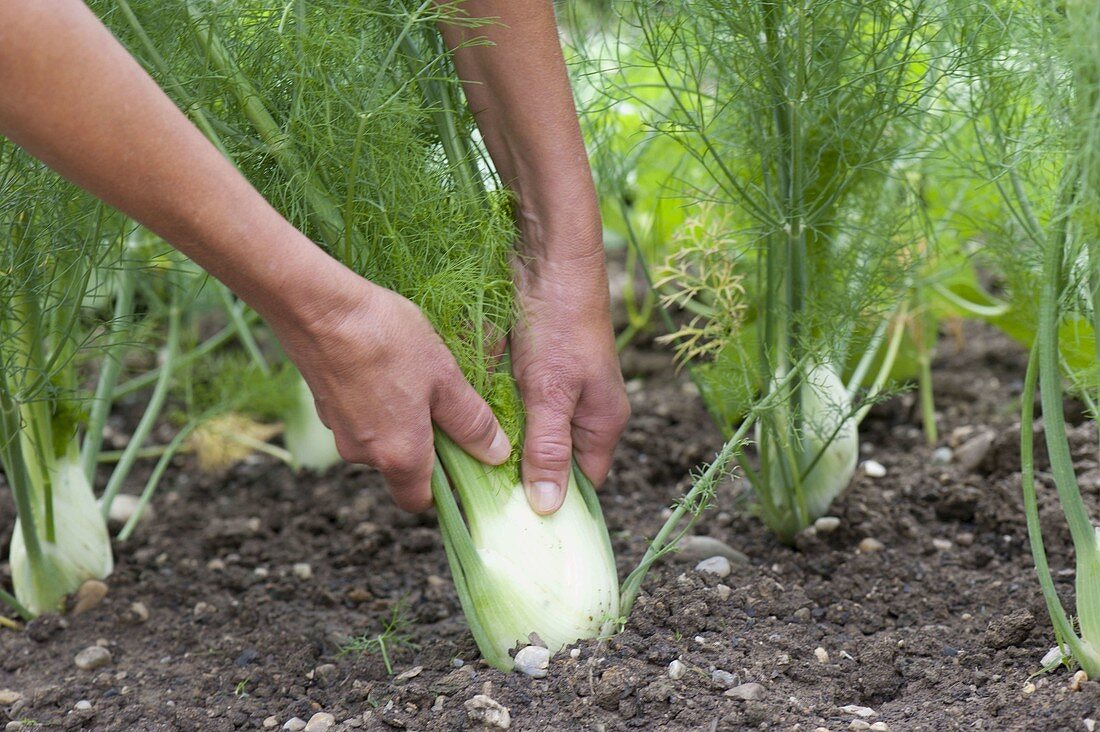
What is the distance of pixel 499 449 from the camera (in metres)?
1.49

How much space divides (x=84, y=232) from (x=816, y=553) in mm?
1282

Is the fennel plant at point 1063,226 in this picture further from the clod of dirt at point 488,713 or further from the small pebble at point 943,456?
the small pebble at point 943,456

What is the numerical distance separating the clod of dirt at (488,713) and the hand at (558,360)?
0.90 ft

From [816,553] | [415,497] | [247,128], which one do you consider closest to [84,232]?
[247,128]

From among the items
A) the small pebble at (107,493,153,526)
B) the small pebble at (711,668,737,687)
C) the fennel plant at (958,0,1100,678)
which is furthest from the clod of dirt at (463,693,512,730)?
the small pebble at (107,493,153,526)

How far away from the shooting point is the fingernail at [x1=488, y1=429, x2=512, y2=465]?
1488 mm

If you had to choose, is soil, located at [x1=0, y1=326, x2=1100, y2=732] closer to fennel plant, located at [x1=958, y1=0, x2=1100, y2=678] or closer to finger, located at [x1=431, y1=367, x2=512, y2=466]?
fennel plant, located at [x1=958, y1=0, x2=1100, y2=678]

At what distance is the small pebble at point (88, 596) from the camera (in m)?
1.92

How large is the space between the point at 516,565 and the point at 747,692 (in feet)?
1.10

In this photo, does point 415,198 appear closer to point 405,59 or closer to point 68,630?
point 405,59

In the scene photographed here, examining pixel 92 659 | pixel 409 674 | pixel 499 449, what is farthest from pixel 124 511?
pixel 499 449

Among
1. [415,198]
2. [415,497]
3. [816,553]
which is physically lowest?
[816,553]

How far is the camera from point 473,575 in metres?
1.48

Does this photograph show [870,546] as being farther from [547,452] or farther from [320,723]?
[320,723]
